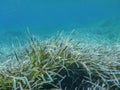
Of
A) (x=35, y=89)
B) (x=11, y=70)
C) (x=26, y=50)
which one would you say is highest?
(x=26, y=50)

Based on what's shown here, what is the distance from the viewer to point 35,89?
3275 mm

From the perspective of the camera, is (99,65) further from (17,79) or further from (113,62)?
(17,79)

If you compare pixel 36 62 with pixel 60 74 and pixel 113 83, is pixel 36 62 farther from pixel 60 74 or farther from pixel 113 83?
pixel 113 83

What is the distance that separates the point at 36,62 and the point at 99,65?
658 mm

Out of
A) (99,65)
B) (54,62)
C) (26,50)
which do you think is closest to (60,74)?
(54,62)

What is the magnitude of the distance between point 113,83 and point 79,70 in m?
0.38

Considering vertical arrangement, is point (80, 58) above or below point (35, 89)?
above

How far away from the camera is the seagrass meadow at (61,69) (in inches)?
131

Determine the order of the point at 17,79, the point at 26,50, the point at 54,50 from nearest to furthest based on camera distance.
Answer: the point at 17,79, the point at 54,50, the point at 26,50

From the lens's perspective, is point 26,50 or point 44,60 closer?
point 44,60

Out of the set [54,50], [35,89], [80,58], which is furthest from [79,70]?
[35,89]

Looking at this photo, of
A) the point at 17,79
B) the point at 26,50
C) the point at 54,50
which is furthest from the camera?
the point at 26,50

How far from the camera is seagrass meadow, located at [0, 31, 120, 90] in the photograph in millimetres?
3328

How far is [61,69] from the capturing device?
356cm
